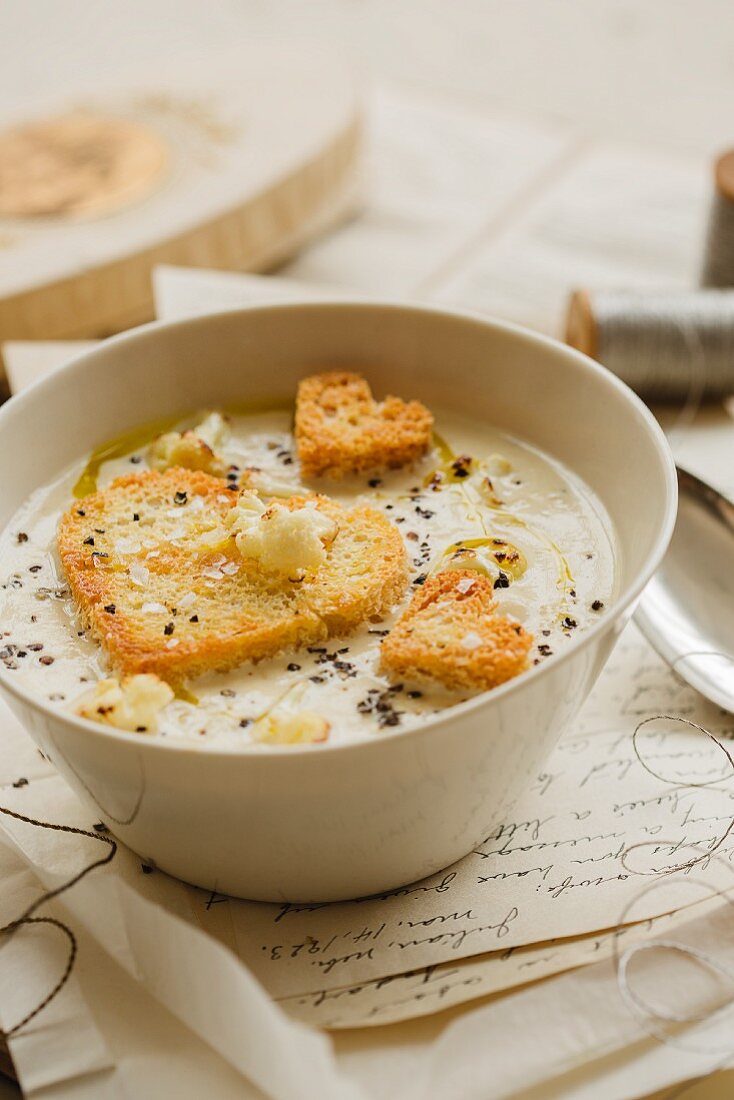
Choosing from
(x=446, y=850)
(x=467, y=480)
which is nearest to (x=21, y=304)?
(x=467, y=480)

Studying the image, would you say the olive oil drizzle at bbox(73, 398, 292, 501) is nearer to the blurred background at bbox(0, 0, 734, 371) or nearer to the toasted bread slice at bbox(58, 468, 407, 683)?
the toasted bread slice at bbox(58, 468, 407, 683)

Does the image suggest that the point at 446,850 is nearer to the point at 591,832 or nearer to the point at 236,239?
the point at 591,832

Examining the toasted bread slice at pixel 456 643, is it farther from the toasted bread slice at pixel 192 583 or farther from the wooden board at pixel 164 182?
the wooden board at pixel 164 182

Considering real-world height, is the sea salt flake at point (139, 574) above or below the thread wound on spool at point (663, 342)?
above

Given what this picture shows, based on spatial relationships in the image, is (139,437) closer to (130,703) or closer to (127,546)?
(127,546)

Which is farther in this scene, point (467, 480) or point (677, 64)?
point (677, 64)

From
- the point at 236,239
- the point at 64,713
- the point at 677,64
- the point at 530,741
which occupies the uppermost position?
the point at 64,713

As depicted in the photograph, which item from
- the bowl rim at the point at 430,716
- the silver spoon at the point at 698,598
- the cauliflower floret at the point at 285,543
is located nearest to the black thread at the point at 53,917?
the bowl rim at the point at 430,716

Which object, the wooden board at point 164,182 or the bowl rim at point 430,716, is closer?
the bowl rim at point 430,716

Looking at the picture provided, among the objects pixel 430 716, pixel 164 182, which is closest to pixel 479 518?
pixel 430 716
